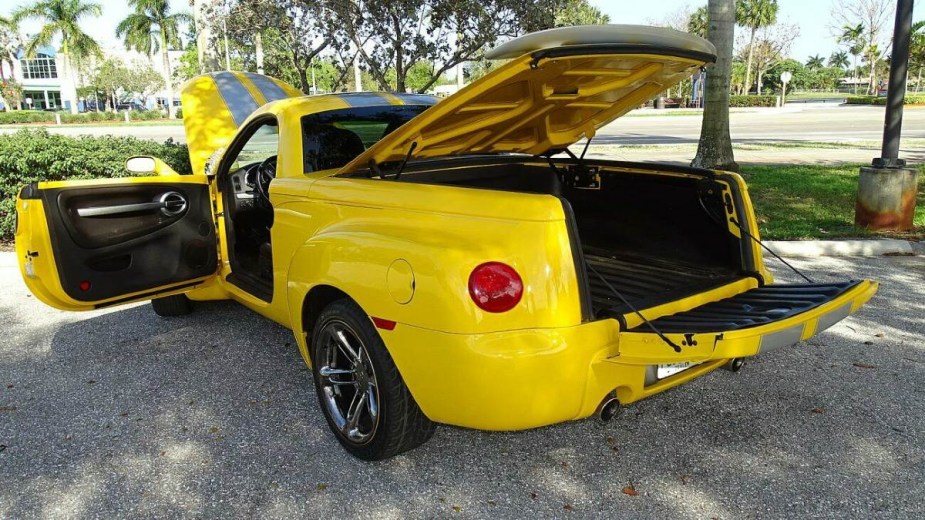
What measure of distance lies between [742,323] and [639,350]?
0.45 metres

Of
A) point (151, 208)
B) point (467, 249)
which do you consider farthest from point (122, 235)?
point (467, 249)

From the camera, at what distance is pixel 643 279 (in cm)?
372

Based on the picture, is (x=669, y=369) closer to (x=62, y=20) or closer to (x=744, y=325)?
(x=744, y=325)

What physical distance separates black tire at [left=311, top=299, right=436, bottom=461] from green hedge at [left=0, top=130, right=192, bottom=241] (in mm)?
6299

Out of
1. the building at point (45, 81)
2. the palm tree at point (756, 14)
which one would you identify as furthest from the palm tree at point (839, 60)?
the building at point (45, 81)

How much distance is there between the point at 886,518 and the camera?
8.38 ft

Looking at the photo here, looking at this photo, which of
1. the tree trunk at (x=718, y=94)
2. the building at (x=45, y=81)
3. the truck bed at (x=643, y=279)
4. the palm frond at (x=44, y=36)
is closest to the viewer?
the truck bed at (x=643, y=279)

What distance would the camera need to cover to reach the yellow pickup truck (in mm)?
2436

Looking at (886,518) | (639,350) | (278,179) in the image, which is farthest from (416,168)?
(886,518)

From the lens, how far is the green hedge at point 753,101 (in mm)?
44906

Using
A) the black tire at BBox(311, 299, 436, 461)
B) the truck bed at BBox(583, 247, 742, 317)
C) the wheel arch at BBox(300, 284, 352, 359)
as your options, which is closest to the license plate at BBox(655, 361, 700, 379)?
the truck bed at BBox(583, 247, 742, 317)

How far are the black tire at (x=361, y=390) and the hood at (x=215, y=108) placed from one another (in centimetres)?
339

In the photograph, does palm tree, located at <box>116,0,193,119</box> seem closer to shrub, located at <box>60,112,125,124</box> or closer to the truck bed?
shrub, located at <box>60,112,125,124</box>

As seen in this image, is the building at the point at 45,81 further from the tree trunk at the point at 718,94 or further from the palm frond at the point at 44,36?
the tree trunk at the point at 718,94
